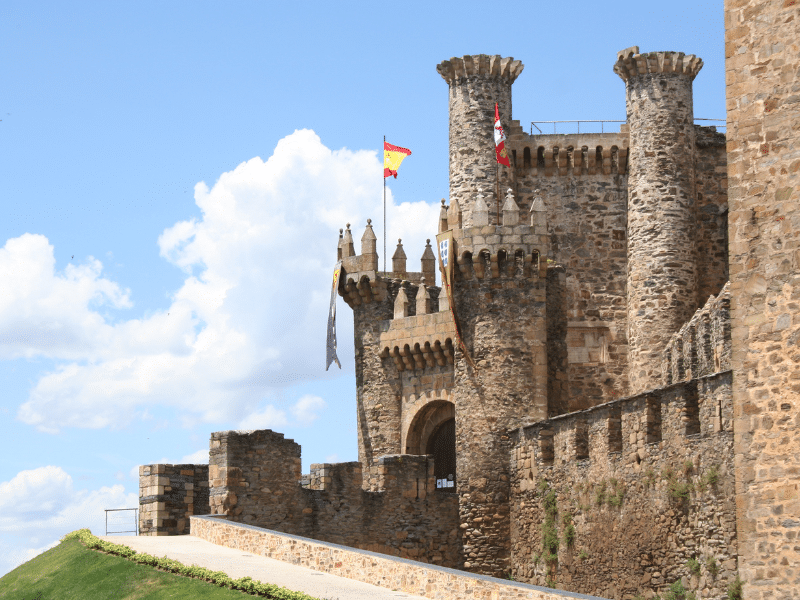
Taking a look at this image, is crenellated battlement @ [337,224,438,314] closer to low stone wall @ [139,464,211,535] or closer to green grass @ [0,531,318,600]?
low stone wall @ [139,464,211,535]

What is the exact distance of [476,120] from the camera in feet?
129

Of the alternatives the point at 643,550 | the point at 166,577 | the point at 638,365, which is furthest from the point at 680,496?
the point at 638,365

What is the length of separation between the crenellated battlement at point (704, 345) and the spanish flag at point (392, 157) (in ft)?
33.6

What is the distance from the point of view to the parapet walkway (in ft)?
71.4

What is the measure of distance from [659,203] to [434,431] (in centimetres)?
846

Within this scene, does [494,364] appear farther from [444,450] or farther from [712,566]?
[712,566]

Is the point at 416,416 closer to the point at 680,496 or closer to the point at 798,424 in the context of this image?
the point at 680,496

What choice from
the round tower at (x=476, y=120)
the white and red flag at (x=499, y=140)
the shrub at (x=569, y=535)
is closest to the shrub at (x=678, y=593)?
the shrub at (x=569, y=535)

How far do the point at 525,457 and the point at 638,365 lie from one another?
5733mm

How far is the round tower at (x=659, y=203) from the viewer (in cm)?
3753

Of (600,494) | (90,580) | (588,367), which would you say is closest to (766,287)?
(600,494)

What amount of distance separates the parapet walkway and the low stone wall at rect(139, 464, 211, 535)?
46.2 inches

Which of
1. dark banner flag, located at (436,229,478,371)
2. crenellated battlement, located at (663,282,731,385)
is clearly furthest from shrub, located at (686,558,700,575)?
dark banner flag, located at (436,229,478,371)

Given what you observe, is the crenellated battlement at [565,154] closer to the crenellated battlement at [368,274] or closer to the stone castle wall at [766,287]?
the crenellated battlement at [368,274]
